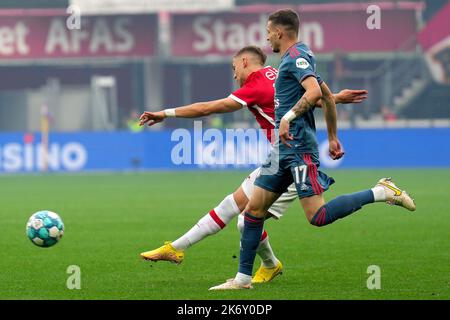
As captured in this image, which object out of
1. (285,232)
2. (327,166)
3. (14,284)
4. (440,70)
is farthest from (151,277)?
(440,70)

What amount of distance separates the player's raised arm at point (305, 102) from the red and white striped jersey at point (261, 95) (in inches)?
24.3

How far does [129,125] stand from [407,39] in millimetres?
10770

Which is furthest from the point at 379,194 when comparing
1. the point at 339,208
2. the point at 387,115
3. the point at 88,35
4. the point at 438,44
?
the point at 88,35

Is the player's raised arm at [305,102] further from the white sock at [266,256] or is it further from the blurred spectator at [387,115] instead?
the blurred spectator at [387,115]

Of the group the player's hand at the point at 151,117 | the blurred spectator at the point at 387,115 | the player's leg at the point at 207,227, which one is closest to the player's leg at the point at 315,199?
the player's leg at the point at 207,227

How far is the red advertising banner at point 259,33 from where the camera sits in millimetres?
39562

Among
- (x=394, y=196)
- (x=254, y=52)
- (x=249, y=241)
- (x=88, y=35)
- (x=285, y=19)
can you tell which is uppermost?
(x=88, y=35)

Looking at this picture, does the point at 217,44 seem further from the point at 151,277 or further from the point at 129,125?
the point at 151,277

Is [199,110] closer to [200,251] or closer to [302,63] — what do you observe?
[302,63]

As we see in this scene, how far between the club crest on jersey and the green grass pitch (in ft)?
5.67

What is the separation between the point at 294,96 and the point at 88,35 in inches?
1282

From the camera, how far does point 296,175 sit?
8.31 metres

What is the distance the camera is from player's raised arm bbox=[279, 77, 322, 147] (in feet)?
26.4
